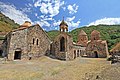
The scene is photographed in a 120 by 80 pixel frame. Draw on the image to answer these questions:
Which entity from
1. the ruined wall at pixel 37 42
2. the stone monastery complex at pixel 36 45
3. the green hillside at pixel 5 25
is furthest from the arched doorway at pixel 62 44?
the green hillside at pixel 5 25

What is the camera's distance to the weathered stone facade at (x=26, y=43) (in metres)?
25.4

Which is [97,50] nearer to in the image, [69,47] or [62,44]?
[69,47]

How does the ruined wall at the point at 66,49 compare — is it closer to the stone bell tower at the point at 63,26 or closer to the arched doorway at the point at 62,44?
the arched doorway at the point at 62,44

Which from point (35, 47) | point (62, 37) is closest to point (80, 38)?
point (62, 37)

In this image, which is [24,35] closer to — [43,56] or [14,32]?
[14,32]

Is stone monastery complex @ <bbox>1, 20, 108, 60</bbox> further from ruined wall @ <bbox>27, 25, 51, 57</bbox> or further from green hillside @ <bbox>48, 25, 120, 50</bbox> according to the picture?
green hillside @ <bbox>48, 25, 120, 50</bbox>

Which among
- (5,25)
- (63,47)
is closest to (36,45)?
(63,47)

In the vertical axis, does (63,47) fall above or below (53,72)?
above

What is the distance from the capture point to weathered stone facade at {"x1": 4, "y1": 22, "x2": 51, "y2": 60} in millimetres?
25375

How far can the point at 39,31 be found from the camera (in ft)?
96.7

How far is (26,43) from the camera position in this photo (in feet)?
87.1

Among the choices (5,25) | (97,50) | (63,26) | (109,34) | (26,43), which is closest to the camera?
(26,43)

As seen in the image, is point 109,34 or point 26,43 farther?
point 109,34

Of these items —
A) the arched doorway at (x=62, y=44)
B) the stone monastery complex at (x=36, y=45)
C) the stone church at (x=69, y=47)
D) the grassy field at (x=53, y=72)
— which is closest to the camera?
the grassy field at (x=53, y=72)
